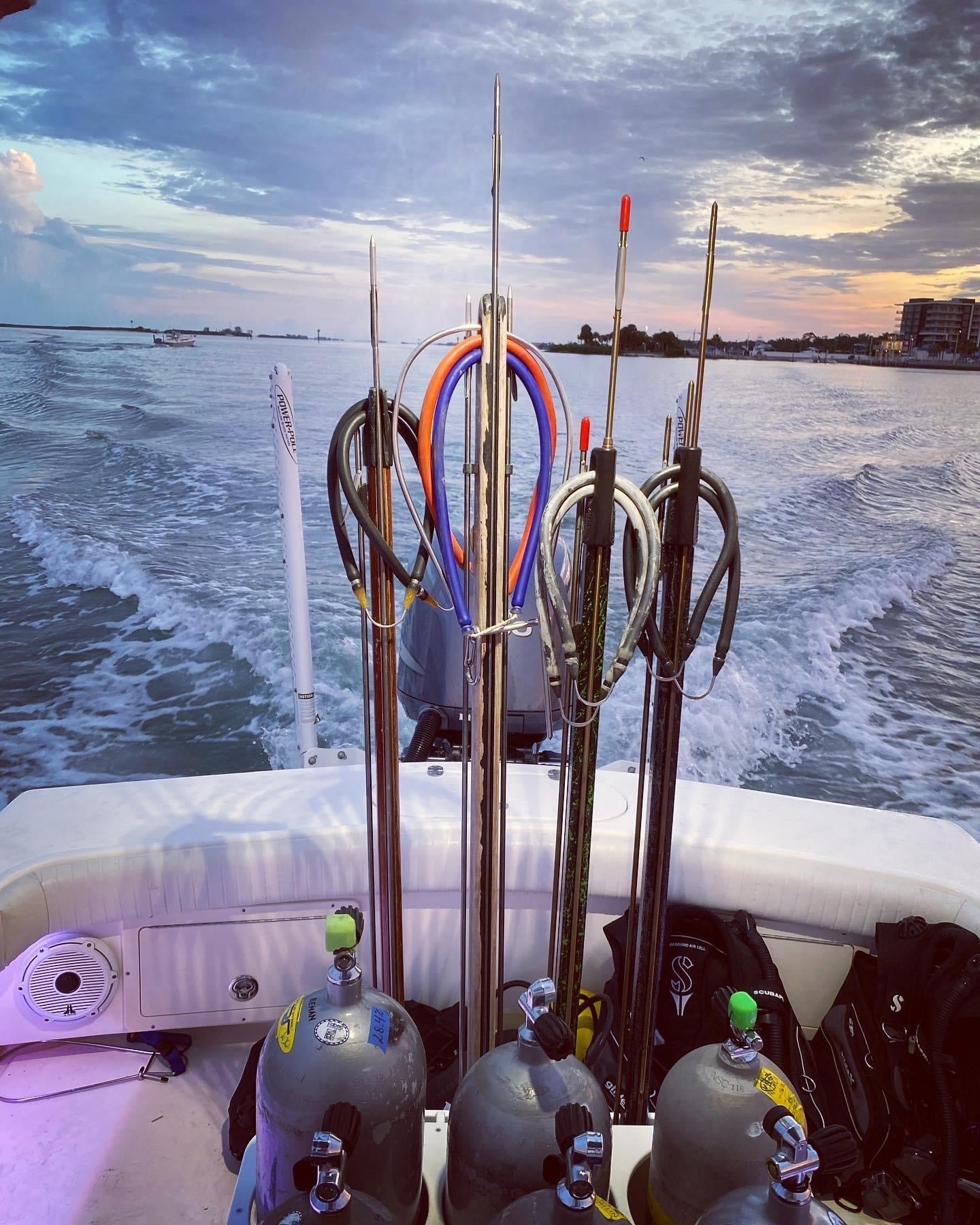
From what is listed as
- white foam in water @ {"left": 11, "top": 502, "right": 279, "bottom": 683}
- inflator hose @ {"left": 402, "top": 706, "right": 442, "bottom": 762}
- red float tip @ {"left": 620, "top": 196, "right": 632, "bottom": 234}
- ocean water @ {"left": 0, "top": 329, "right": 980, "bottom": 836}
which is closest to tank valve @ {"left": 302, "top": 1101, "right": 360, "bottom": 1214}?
red float tip @ {"left": 620, "top": 196, "right": 632, "bottom": 234}

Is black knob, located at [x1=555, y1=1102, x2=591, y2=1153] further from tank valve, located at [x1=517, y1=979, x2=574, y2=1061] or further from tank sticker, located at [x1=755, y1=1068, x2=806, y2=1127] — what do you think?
tank sticker, located at [x1=755, y1=1068, x2=806, y2=1127]

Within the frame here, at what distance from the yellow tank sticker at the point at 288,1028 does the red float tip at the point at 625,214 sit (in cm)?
86

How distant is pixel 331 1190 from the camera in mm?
573

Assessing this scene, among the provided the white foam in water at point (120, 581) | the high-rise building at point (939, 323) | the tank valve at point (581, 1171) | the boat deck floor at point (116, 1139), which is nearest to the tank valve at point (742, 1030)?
the tank valve at point (581, 1171)

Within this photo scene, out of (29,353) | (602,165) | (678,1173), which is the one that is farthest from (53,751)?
(29,353)

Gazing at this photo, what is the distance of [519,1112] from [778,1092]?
0.82ft

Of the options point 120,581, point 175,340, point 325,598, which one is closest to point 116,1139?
point 325,598

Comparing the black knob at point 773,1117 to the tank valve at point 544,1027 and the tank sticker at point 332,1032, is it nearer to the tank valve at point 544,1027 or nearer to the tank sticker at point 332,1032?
the tank valve at point 544,1027

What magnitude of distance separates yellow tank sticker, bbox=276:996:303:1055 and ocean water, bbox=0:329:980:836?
245cm

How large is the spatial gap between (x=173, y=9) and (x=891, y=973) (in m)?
14.5

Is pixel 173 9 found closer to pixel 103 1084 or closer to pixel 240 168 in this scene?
pixel 240 168

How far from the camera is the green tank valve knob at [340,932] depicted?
2.63 ft

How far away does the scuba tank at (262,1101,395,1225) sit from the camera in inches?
22.7

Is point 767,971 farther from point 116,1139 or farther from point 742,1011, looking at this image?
point 116,1139
